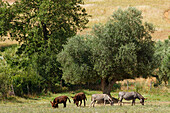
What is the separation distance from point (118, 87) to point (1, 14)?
24.7 metres

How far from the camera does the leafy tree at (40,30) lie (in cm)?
5452

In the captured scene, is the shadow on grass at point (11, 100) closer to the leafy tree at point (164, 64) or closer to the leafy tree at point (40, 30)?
the leafy tree at point (40, 30)

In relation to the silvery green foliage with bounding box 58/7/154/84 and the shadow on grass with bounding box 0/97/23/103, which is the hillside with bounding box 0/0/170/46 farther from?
the silvery green foliage with bounding box 58/7/154/84

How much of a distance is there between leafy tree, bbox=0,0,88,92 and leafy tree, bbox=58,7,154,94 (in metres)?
16.3

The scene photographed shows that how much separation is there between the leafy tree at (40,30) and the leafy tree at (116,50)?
16299mm

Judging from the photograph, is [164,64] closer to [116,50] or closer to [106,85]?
[106,85]

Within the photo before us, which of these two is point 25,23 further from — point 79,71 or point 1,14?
A: point 79,71

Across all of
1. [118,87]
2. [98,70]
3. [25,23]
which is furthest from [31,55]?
[98,70]

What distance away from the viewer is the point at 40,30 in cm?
5591

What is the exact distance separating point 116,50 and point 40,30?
73.7ft

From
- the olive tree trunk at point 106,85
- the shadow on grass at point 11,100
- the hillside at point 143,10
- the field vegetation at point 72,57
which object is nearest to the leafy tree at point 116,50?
the field vegetation at point 72,57

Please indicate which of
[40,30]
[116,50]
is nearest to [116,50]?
[116,50]

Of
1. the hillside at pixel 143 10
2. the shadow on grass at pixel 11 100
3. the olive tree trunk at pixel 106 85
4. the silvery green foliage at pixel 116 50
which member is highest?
the hillside at pixel 143 10

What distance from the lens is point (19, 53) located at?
2244 inches
